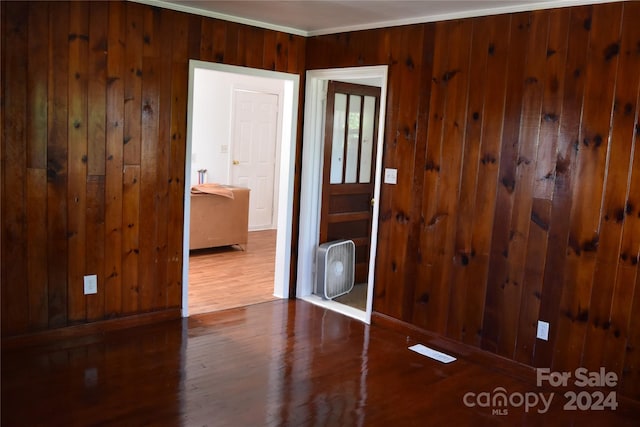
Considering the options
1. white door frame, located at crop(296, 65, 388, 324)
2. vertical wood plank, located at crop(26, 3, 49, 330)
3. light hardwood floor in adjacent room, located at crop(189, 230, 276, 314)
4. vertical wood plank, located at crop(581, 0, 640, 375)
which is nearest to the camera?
vertical wood plank, located at crop(581, 0, 640, 375)

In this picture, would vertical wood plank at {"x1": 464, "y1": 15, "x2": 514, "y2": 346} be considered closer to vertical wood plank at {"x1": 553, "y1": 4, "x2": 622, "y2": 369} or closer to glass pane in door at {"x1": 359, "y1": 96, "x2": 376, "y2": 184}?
vertical wood plank at {"x1": 553, "y1": 4, "x2": 622, "y2": 369}

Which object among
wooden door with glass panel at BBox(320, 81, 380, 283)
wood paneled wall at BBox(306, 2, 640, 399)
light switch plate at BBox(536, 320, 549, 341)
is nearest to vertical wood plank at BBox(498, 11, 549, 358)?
wood paneled wall at BBox(306, 2, 640, 399)

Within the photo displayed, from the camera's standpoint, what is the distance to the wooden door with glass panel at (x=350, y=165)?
5.00 m

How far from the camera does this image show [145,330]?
4.07 m

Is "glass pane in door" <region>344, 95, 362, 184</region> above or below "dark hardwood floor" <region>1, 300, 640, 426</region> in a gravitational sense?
above

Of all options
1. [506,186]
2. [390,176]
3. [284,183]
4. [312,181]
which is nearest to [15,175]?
[284,183]

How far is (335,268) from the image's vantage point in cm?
506

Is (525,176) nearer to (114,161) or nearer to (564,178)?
(564,178)

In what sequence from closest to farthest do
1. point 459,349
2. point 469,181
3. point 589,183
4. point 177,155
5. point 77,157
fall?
point 589,183
point 77,157
point 469,181
point 459,349
point 177,155

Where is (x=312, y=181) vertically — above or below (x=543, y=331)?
above

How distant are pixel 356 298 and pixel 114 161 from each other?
240 centimetres

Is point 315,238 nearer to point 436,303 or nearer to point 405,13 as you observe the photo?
point 436,303

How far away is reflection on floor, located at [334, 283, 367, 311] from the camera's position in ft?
16.1

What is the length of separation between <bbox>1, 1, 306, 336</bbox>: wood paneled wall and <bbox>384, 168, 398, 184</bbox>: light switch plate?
1.40m
